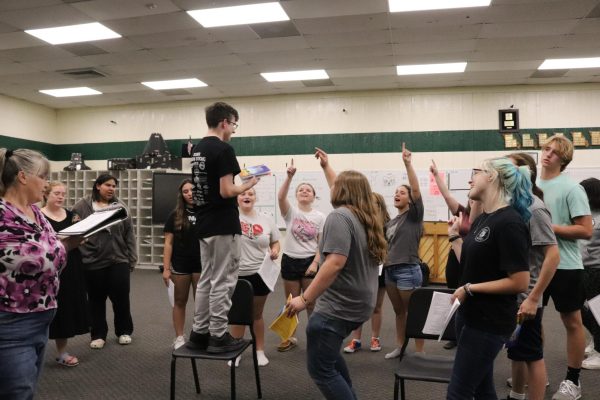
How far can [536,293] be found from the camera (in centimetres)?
223

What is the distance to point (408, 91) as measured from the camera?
8266 mm

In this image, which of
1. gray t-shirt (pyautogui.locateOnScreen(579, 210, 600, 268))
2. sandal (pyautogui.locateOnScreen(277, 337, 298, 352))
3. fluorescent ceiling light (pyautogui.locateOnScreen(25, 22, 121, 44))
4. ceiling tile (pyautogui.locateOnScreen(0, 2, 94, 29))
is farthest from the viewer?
fluorescent ceiling light (pyautogui.locateOnScreen(25, 22, 121, 44))

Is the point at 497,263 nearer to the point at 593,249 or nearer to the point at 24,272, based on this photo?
the point at 24,272

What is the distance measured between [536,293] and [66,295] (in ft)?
10.9

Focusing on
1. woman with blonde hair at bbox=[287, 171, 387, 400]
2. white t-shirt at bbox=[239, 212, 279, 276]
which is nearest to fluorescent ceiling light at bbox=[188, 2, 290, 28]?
white t-shirt at bbox=[239, 212, 279, 276]

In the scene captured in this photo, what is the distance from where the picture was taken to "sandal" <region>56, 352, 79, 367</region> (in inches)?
148

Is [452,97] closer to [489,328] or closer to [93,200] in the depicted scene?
[93,200]

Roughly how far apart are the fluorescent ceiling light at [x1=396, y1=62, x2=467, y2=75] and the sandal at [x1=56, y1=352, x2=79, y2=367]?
18.7 ft

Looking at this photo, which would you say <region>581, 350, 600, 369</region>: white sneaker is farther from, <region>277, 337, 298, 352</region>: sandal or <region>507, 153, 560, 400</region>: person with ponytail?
<region>277, 337, 298, 352</region>: sandal

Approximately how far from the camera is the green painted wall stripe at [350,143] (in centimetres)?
807

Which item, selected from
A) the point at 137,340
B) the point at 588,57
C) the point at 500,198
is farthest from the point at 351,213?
the point at 588,57

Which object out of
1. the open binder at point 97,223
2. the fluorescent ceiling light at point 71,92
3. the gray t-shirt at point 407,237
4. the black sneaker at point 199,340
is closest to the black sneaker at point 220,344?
the black sneaker at point 199,340

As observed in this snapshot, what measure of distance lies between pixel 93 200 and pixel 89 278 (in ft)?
2.34

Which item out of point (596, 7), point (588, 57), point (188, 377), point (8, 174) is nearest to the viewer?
point (8, 174)
